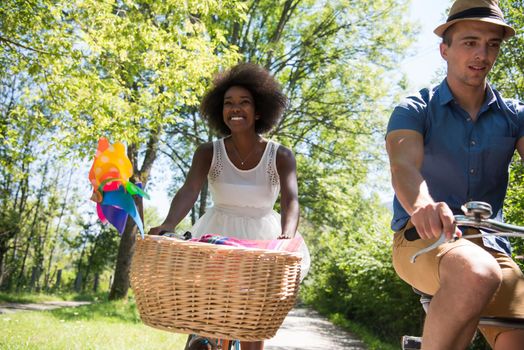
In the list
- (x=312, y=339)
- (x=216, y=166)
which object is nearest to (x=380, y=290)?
(x=312, y=339)

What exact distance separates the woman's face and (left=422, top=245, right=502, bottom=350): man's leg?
2006mm

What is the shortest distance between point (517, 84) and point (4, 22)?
6633 mm

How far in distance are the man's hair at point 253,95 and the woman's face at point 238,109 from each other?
0.15 metres

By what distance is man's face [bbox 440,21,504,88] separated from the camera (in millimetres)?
2412

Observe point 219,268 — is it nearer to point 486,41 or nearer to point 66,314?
point 486,41

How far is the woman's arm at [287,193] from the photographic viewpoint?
10.8 feet

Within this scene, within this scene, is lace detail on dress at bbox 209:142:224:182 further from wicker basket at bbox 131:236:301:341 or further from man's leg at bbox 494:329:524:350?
man's leg at bbox 494:329:524:350

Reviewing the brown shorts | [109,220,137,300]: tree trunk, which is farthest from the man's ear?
[109,220,137,300]: tree trunk

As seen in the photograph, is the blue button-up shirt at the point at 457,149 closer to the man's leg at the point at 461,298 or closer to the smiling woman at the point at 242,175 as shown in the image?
the man's leg at the point at 461,298

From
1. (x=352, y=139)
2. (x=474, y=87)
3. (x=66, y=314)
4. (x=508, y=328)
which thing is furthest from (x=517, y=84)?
(x=352, y=139)

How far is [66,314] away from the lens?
1241 centimetres

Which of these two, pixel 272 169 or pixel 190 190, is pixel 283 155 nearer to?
pixel 272 169

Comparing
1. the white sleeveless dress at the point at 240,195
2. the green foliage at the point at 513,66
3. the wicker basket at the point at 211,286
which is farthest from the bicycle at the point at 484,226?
the green foliage at the point at 513,66

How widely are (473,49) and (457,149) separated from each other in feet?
1.25
